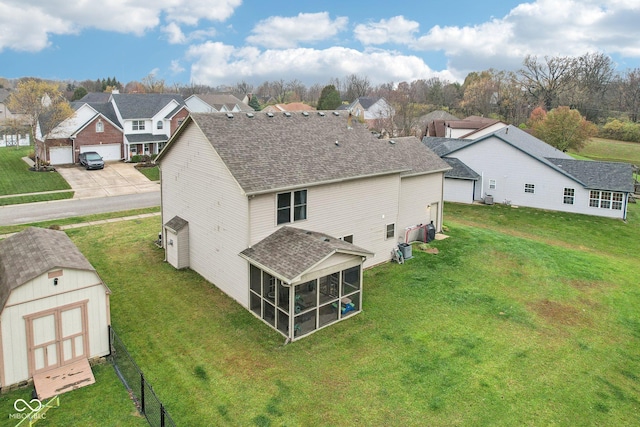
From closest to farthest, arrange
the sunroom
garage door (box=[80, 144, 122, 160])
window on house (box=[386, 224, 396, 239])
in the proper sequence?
the sunroom
window on house (box=[386, 224, 396, 239])
garage door (box=[80, 144, 122, 160])

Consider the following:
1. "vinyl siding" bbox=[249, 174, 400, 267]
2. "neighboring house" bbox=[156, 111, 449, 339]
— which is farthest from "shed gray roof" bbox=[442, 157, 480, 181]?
"vinyl siding" bbox=[249, 174, 400, 267]

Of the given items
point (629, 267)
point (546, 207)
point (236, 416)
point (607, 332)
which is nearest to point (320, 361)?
point (236, 416)

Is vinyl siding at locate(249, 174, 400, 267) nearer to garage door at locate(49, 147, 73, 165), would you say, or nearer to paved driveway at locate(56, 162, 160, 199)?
paved driveway at locate(56, 162, 160, 199)

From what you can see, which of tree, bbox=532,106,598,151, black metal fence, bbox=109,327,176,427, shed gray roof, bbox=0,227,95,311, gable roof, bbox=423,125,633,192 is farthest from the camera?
tree, bbox=532,106,598,151

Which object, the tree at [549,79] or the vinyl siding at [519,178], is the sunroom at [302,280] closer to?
the vinyl siding at [519,178]

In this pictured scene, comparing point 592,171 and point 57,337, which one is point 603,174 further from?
point 57,337

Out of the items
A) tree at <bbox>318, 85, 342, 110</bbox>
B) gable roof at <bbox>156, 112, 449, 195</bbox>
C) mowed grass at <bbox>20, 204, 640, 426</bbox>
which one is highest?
tree at <bbox>318, 85, 342, 110</bbox>
